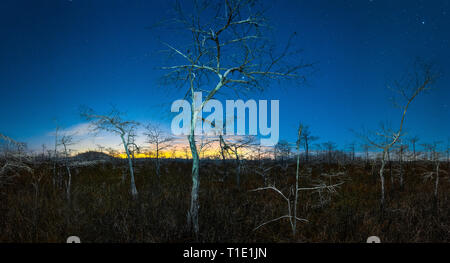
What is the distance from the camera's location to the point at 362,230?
6176 millimetres

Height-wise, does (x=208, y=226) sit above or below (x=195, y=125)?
below

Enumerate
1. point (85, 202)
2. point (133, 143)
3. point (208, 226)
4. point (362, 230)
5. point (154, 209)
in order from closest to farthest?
point (208, 226)
point (362, 230)
point (154, 209)
point (85, 202)
point (133, 143)

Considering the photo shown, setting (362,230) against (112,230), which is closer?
(112,230)

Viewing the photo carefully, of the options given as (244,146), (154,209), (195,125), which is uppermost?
(195,125)

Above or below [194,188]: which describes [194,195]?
below

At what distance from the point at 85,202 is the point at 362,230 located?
10.5 meters

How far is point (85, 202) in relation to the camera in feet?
28.6

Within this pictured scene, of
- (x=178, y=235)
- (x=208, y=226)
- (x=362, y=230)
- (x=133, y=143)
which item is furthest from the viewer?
(x=133, y=143)

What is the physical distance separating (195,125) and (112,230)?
145 inches
